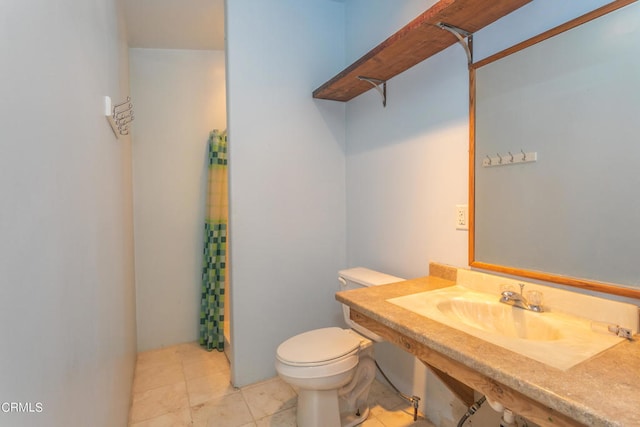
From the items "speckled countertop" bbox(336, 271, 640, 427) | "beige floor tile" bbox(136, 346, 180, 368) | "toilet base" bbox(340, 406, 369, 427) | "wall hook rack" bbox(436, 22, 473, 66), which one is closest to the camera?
"speckled countertop" bbox(336, 271, 640, 427)

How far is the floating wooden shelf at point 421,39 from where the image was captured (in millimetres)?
1229

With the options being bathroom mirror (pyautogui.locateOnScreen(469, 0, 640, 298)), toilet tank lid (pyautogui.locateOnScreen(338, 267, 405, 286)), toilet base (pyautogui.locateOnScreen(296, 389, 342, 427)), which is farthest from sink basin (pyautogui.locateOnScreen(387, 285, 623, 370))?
toilet base (pyautogui.locateOnScreen(296, 389, 342, 427))

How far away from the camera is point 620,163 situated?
1002mm

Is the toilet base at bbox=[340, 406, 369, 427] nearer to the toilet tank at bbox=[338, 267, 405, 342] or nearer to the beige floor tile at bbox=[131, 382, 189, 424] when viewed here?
the toilet tank at bbox=[338, 267, 405, 342]

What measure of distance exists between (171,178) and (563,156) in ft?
8.71

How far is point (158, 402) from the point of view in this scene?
192 cm

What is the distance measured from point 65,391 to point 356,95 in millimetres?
2112

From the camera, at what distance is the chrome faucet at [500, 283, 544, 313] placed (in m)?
1.16

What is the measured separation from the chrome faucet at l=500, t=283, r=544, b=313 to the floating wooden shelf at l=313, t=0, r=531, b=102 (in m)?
1.11

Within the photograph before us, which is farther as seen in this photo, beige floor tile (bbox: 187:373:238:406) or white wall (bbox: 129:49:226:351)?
white wall (bbox: 129:49:226:351)

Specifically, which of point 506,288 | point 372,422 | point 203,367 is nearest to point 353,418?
point 372,422

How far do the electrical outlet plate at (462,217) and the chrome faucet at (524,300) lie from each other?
0.38m

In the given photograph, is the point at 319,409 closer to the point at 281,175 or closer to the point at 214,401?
the point at 214,401

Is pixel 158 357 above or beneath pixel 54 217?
beneath
